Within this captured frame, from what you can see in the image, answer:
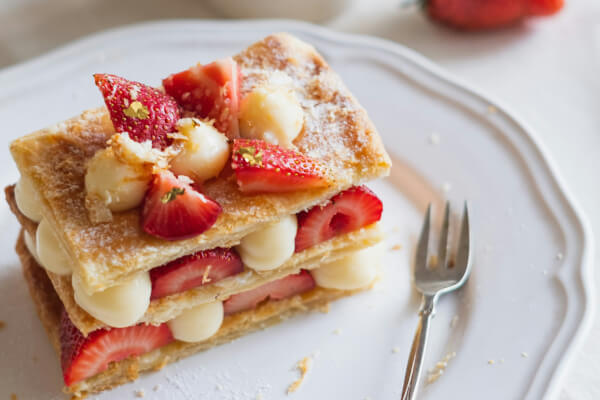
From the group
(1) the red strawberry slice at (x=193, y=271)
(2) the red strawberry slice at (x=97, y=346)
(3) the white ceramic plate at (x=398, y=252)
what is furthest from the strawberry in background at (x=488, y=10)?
(2) the red strawberry slice at (x=97, y=346)

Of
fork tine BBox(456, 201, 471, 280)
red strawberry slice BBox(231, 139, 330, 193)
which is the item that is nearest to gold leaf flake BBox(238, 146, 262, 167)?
red strawberry slice BBox(231, 139, 330, 193)

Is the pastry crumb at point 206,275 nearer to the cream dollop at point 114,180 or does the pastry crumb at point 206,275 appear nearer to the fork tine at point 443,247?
the cream dollop at point 114,180

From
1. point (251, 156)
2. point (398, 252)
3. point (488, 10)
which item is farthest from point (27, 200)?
point (488, 10)

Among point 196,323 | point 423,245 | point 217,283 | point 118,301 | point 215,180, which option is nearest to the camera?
point 118,301

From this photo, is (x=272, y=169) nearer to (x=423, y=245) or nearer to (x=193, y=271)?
(x=193, y=271)

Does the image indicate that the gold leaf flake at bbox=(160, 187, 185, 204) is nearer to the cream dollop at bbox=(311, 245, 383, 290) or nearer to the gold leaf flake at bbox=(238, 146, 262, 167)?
the gold leaf flake at bbox=(238, 146, 262, 167)

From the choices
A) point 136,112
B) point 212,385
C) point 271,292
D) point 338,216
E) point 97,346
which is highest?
A: point 136,112
